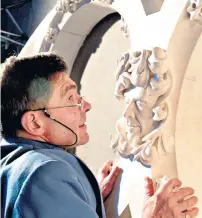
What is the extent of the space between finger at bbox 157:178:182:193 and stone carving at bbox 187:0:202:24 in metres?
0.41

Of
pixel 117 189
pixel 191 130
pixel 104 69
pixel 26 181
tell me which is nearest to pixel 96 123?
pixel 104 69

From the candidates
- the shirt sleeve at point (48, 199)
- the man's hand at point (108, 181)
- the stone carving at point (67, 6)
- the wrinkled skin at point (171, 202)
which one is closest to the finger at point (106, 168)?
the man's hand at point (108, 181)

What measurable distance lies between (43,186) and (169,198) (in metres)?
0.37

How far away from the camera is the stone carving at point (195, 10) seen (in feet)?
4.12

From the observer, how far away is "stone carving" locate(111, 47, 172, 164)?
1306 mm

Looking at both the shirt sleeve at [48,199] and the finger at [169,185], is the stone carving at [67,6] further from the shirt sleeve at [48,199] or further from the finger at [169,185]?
the shirt sleeve at [48,199]

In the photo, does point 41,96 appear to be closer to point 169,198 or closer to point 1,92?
point 1,92

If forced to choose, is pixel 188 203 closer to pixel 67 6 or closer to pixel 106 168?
pixel 106 168

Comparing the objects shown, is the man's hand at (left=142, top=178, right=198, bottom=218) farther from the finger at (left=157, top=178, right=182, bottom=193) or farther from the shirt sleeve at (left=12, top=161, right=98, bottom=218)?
the shirt sleeve at (left=12, top=161, right=98, bottom=218)

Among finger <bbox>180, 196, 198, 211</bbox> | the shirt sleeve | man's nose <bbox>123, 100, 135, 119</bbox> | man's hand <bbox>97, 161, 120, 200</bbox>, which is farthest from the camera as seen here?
man's hand <bbox>97, 161, 120, 200</bbox>

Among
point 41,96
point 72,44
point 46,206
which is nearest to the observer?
point 46,206

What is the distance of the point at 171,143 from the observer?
1.33 m

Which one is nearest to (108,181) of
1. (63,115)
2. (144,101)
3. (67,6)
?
(144,101)

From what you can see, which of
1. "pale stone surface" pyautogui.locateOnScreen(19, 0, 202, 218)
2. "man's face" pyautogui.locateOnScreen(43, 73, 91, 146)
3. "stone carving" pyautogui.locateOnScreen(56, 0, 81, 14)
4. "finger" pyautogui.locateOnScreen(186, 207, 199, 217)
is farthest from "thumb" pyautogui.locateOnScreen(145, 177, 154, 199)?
"stone carving" pyautogui.locateOnScreen(56, 0, 81, 14)
